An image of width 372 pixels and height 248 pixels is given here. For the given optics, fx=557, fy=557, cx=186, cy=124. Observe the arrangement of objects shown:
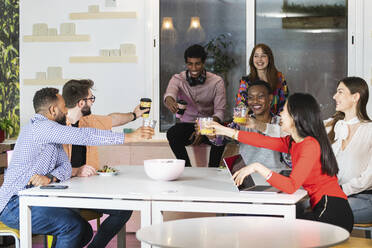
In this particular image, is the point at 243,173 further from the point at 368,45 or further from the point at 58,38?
the point at 58,38

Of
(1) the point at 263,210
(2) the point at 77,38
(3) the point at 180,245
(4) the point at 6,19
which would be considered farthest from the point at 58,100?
(4) the point at 6,19

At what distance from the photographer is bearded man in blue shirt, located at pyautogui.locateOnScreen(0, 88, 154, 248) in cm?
279

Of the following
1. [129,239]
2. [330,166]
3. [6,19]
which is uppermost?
[6,19]

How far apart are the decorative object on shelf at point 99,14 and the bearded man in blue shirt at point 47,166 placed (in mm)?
2183

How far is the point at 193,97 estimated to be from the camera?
4773 millimetres

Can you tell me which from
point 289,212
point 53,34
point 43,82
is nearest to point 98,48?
point 53,34

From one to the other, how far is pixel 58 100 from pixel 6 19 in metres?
2.63

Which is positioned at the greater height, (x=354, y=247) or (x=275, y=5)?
(x=275, y=5)

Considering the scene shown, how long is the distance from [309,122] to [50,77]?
10.5 feet

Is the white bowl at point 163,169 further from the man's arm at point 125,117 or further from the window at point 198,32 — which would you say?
the window at point 198,32

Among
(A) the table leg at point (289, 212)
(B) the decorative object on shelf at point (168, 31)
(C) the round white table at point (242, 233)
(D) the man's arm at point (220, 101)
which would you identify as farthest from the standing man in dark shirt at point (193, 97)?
(C) the round white table at point (242, 233)

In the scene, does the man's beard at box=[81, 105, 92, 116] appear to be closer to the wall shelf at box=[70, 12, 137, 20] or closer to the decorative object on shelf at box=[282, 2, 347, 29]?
the wall shelf at box=[70, 12, 137, 20]

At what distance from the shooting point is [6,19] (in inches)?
211

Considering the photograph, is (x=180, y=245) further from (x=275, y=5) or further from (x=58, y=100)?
(x=275, y=5)
